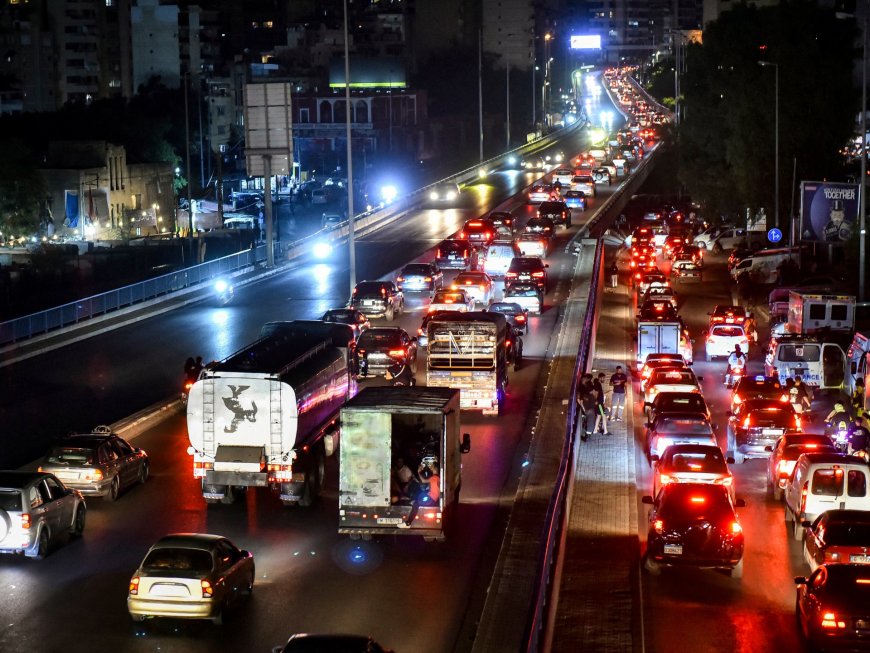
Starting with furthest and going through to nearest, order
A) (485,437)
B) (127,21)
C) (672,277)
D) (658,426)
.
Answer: (127,21) < (672,277) < (485,437) < (658,426)

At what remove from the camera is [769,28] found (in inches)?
2931

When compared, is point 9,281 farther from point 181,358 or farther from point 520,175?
point 520,175

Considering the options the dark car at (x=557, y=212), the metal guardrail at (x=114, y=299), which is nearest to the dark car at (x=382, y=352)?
the metal guardrail at (x=114, y=299)

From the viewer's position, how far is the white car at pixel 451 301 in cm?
4553

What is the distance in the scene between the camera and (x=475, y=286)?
50344mm

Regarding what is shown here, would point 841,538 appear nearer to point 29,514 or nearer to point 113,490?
point 29,514

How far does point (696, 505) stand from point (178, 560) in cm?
753

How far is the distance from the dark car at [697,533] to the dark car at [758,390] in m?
11.1

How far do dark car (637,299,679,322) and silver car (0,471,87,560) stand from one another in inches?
1025

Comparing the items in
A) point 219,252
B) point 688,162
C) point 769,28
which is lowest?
point 219,252

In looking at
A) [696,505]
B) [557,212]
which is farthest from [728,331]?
[557,212]

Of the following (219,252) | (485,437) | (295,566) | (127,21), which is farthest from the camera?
(127,21)

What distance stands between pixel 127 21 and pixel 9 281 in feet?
328

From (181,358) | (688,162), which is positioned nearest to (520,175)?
(688,162)
